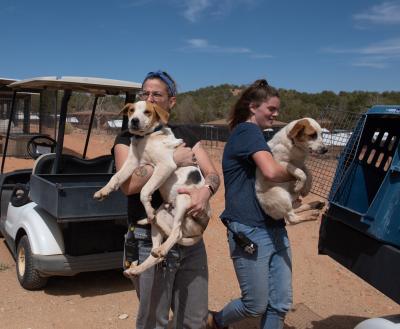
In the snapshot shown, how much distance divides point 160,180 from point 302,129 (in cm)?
98

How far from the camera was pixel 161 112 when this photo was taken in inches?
107

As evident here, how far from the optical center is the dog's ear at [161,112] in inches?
106

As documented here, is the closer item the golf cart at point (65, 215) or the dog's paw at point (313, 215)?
the dog's paw at point (313, 215)

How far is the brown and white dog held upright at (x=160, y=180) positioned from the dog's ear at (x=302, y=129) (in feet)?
2.16

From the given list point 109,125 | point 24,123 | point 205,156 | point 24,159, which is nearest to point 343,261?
point 205,156

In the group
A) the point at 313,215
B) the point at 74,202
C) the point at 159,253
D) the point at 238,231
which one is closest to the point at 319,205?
the point at 313,215

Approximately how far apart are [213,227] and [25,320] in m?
3.52

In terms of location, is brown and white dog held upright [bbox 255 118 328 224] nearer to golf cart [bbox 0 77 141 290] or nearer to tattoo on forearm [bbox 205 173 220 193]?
→ tattoo on forearm [bbox 205 173 220 193]

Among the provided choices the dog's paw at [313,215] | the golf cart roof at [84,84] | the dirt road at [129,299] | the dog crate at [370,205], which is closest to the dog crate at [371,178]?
the dog crate at [370,205]

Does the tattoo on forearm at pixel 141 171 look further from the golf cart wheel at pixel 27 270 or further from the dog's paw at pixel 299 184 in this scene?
the golf cart wheel at pixel 27 270

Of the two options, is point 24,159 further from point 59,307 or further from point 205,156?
point 205,156

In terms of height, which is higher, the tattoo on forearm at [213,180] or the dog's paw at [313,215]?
the tattoo on forearm at [213,180]

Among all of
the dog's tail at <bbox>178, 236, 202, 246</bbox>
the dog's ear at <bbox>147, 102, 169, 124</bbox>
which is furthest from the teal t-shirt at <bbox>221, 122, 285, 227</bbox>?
the dog's ear at <bbox>147, 102, 169, 124</bbox>

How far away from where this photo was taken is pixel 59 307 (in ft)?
14.3
